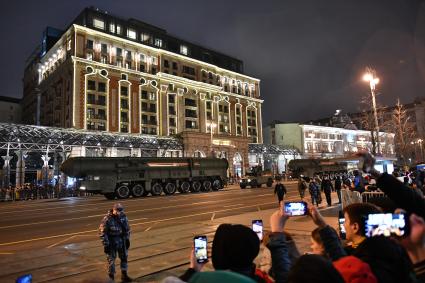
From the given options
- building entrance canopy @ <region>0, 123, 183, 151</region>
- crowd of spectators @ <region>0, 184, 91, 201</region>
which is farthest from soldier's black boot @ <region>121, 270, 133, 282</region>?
building entrance canopy @ <region>0, 123, 183, 151</region>

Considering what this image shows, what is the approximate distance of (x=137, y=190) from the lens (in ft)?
105

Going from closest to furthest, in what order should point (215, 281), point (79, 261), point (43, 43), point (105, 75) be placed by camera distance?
point (215, 281), point (79, 261), point (105, 75), point (43, 43)

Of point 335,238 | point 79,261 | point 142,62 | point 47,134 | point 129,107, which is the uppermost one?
point 142,62

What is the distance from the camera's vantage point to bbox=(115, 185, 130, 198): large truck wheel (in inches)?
1202

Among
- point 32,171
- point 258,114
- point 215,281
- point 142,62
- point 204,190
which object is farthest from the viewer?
point 258,114

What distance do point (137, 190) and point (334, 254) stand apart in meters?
30.3

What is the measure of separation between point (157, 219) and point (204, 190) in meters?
22.2

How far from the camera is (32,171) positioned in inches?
2274

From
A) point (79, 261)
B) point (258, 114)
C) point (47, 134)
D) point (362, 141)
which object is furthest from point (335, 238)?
point (362, 141)

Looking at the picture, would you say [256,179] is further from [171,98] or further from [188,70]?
[188,70]

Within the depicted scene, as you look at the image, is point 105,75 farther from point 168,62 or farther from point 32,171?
point 32,171

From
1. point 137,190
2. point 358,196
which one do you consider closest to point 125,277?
point 358,196

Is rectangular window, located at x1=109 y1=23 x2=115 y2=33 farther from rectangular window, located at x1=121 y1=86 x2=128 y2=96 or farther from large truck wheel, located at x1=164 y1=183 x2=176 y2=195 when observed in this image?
large truck wheel, located at x1=164 y1=183 x2=176 y2=195

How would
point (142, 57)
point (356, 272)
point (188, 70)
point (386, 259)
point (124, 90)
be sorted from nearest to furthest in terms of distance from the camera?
1. point (356, 272)
2. point (386, 259)
3. point (124, 90)
4. point (142, 57)
5. point (188, 70)
